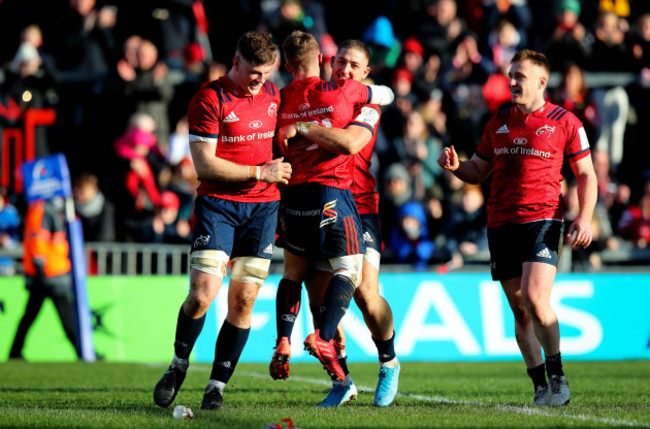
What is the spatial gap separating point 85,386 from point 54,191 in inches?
177

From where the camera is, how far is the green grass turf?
6.16 m

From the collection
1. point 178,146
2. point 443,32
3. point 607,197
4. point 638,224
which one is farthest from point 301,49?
point 443,32

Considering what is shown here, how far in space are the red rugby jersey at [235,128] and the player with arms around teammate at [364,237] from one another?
207mm

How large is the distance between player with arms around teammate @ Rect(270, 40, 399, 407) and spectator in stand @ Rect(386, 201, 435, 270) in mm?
6038

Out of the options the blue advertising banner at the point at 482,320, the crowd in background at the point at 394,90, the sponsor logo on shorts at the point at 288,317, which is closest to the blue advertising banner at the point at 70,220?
the crowd in background at the point at 394,90

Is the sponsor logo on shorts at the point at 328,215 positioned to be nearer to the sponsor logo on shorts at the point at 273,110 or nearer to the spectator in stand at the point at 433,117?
the sponsor logo on shorts at the point at 273,110

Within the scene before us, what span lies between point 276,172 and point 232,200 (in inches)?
17.3

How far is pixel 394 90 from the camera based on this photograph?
51.6ft

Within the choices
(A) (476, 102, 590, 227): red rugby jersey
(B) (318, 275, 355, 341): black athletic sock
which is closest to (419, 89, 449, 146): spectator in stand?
(A) (476, 102, 590, 227): red rugby jersey

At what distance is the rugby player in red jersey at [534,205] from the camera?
291 inches

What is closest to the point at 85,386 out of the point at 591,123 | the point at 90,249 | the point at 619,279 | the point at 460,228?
the point at 90,249

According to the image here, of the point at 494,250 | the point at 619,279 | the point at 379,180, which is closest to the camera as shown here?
the point at 494,250

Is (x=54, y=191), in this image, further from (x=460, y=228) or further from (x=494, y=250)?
(x=494, y=250)

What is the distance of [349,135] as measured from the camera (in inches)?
278
